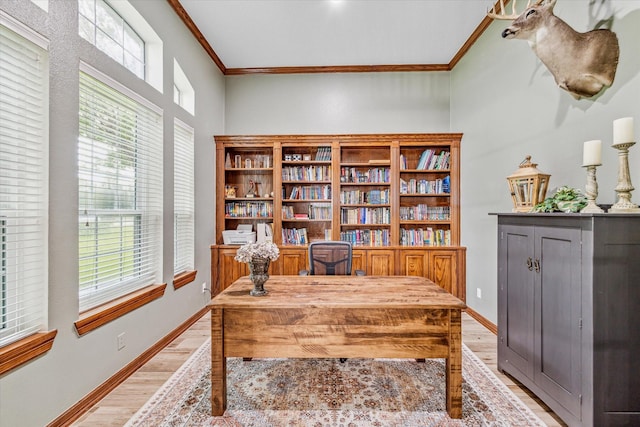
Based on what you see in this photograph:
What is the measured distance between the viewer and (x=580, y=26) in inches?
76.0

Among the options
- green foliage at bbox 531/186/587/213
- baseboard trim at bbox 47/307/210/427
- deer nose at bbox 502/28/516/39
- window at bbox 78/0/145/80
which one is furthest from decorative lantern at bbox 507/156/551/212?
window at bbox 78/0/145/80

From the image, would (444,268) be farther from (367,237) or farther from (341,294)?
(341,294)

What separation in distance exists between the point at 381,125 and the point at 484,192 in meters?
1.64

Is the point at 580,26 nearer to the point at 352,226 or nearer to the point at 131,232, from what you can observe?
the point at 352,226

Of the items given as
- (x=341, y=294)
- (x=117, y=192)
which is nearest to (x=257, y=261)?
(x=341, y=294)

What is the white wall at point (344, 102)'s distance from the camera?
4.02m

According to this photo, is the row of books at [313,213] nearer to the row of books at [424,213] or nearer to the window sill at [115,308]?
the row of books at [424,213]

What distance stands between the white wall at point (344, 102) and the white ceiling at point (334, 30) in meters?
0.22

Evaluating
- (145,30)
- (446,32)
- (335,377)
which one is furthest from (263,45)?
(335,377)

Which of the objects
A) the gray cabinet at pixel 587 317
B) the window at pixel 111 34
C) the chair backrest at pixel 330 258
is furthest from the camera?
the chair backrest at pixel 330 258

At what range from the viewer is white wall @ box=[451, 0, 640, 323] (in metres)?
1.69

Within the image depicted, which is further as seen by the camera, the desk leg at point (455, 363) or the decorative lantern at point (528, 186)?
the decorative lantern at point (528, 186)

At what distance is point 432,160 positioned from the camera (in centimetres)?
391

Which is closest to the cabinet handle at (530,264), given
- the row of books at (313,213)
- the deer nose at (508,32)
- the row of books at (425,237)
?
the deer nose at (508,32)
